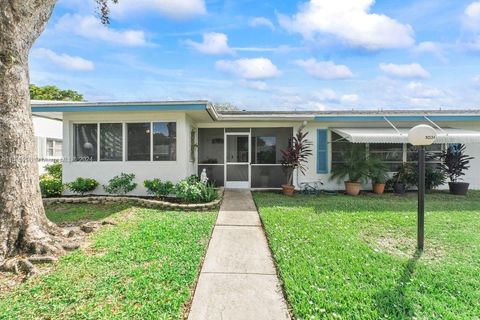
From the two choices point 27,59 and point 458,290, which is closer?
point 458,290

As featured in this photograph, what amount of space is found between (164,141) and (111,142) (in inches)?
94.6

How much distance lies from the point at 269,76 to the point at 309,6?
19.7m

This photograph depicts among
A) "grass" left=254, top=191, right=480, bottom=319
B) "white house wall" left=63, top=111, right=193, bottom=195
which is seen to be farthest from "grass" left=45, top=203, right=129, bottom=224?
"grass" left=254, top=191, right=480, bottom=319

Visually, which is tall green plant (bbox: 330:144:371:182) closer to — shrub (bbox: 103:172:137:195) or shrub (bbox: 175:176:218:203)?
shrub (bbox: 175:176:218:203)

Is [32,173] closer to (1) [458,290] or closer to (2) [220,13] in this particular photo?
(1) [458,290]

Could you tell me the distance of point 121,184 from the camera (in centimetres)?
1098

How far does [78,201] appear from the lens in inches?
412

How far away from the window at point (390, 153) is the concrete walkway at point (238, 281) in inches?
384

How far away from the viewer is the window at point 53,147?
18.9 metres

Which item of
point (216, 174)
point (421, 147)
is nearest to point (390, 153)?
point (421, 147)

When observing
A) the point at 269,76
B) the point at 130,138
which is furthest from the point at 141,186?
the point at 269,76

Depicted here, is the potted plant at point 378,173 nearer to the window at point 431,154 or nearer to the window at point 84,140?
the window at point 431,154

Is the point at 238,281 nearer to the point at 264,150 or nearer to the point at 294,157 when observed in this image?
the point at 294,157

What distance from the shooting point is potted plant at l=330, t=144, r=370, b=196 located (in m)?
12.4
